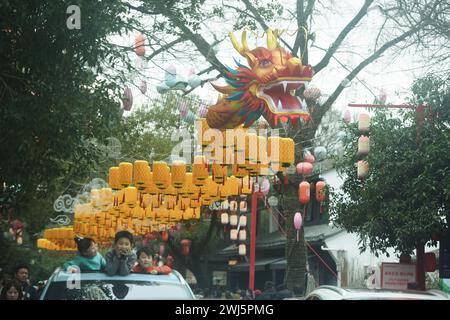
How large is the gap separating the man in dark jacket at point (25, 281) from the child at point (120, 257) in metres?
0.53

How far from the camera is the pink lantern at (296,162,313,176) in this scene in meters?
6.17

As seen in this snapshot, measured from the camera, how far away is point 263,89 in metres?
5.92

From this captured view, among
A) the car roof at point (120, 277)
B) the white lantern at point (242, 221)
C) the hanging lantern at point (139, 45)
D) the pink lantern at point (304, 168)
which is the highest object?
the hanging lantern at point (139, 45)

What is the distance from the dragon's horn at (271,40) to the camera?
595 centimetres

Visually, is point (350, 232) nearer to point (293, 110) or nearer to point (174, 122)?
point (293, 110)

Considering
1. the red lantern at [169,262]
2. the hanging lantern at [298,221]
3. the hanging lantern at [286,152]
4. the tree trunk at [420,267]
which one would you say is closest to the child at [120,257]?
the red lantern at [169,262]

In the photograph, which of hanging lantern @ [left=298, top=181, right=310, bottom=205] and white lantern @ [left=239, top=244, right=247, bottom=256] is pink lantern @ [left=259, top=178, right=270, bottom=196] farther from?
white lantern @ [left=239, top=244, right=247, bottom=256]

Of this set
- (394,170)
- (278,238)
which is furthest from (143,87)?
(394,170)

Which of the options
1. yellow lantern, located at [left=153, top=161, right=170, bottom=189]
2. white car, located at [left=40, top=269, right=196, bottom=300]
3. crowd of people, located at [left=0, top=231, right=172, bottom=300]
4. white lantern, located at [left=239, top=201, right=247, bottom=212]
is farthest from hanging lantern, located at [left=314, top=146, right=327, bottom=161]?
white car, located at [left=40, top=269, right=196, bottom=300]

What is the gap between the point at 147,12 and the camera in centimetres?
603

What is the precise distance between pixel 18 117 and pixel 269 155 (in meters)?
1.95

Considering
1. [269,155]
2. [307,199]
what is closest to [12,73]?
[269,155]

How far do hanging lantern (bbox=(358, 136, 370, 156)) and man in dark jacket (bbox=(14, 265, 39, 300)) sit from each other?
291cm

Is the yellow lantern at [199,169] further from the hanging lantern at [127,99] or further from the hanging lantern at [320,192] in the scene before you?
the hanging lantern at [320,192]
